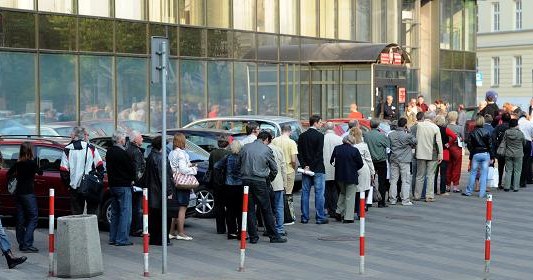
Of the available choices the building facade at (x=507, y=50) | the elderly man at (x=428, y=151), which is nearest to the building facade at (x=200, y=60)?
the elderly man at (x=428, y=151)

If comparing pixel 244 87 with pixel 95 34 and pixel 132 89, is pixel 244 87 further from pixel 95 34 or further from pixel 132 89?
pixel 95 34

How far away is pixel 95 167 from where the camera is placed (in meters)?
14.8

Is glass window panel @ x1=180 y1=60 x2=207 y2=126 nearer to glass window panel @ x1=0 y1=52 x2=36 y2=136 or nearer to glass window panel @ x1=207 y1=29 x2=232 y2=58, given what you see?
glass window panel @ x1=207 y1=29 x2=232 y2=58

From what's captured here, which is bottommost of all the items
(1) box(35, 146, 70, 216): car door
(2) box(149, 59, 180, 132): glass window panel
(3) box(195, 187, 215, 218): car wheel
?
(3) box(195, 187, 215, 218): car wheel

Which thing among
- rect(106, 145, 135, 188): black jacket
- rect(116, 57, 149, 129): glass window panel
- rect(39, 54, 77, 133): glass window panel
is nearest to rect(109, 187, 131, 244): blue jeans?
rect(106, 145, 135, 188): black jacket

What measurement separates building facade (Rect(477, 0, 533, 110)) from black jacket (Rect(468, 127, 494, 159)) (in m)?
48.4

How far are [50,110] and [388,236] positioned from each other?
544 inches

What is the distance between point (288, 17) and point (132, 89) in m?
9.91

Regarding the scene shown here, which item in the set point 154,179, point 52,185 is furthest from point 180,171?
point 52,185

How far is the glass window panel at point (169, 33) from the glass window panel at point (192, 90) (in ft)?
1.80

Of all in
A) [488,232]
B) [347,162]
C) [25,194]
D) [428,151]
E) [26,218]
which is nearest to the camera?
[488,232]

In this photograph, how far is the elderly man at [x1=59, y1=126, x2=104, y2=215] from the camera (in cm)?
1458

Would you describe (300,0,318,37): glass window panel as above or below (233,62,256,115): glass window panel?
above

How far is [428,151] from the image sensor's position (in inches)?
814
